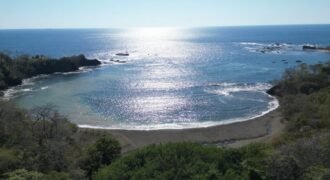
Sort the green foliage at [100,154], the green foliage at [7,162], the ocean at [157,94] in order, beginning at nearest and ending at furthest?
the green foliage at [7,162], the green foliage at [100,154], the ocean at [157,94]

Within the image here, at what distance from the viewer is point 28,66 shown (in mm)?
99062

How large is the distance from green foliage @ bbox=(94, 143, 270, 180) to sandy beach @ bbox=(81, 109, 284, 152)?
22275 millimetres

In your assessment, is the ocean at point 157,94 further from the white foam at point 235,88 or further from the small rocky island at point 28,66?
the small rocky island at point 28,66

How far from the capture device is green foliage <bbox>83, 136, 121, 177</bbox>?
31.6m

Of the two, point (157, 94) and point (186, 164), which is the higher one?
point (186, 164)

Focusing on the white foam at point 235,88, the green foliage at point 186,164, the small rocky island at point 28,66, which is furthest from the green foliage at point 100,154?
the small rocky island at point 28,66

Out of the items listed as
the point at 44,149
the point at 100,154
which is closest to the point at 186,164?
the point at 44,149

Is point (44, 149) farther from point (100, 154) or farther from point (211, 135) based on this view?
point (211, 135)

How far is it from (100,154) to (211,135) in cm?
1887

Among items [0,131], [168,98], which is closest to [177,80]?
[168,98]

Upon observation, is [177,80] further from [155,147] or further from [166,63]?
[155,147]

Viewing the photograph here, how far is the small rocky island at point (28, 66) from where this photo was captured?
282ft

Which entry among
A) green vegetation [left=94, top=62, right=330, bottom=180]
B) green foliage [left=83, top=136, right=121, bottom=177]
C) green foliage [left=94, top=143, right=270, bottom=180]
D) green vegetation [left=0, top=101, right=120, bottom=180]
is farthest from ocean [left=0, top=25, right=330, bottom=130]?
green foliage [left=94, top=143, right=270, bottom=180]

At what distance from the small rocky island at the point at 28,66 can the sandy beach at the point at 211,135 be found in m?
44.2
